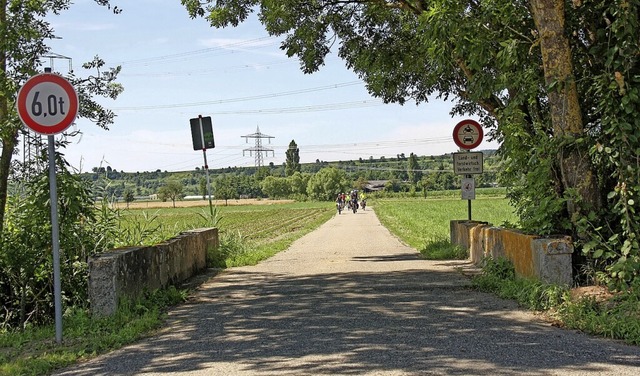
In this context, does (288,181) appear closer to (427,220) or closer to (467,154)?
(427,220)

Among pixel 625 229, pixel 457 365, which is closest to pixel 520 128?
pixel 625 229

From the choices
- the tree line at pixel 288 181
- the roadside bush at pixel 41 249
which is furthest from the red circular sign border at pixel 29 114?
the tree line at pixel 288 181

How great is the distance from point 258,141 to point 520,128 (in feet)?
426

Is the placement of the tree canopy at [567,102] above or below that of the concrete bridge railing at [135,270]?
above

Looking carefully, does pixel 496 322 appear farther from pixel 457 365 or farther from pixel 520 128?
pixel 520 128

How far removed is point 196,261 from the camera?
13.0 metres

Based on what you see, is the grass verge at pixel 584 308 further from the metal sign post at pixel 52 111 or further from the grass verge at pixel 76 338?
the metal sign post at pixel 52 111

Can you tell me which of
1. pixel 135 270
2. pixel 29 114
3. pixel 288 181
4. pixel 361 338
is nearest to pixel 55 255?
pixel 29 114

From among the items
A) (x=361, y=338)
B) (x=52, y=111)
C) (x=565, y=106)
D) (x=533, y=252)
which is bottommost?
(x=361, y=338)

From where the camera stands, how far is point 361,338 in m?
6.49

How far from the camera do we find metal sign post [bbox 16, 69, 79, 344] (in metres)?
6.93

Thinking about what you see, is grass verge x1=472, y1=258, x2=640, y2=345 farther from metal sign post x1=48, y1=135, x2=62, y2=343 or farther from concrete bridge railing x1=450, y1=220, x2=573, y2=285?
metal sign post x1=48, y1=135, x2=62, y2=343

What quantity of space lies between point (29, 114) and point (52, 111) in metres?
0.21

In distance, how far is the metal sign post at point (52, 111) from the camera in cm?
693
